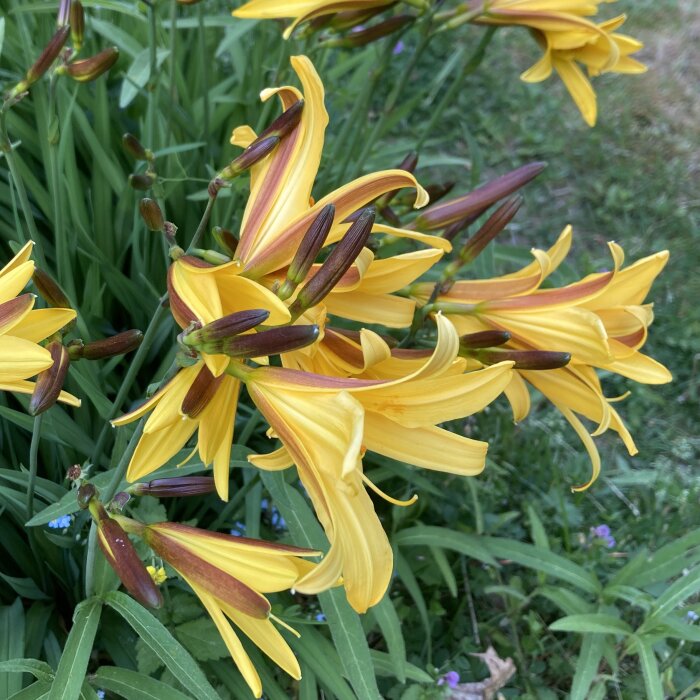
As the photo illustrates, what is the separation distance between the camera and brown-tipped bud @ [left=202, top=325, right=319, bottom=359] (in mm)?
1024

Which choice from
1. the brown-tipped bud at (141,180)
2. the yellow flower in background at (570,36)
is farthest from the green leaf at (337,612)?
the yellow flower in background at (570,36)

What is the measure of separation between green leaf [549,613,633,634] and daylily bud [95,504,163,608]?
97 centimetres

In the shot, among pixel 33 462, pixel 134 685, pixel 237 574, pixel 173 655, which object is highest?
pixel 237 574

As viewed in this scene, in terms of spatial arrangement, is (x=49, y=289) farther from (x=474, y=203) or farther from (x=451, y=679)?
(x=451, y=679)

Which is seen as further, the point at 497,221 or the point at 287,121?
the point at 497,221

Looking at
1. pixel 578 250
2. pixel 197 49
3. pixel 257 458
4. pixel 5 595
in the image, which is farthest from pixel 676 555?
pixel 197 49

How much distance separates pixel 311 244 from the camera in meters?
1.12

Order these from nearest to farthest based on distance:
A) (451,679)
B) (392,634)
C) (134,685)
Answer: (134,685) < (392,634) < (451,679)

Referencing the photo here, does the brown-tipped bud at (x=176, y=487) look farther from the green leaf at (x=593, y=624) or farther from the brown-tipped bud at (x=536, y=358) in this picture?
the green leaf at (x=593, y=624)

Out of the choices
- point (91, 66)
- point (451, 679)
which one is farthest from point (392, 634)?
point (91, 66)

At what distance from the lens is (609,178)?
390 cm

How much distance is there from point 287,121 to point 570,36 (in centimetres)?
107

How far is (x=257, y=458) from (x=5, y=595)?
3.51ft

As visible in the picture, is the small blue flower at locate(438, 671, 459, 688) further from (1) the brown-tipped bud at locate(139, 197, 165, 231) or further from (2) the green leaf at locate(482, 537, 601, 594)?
(1) the brown-tipped bud at locate(139, 197, 165, 231)
